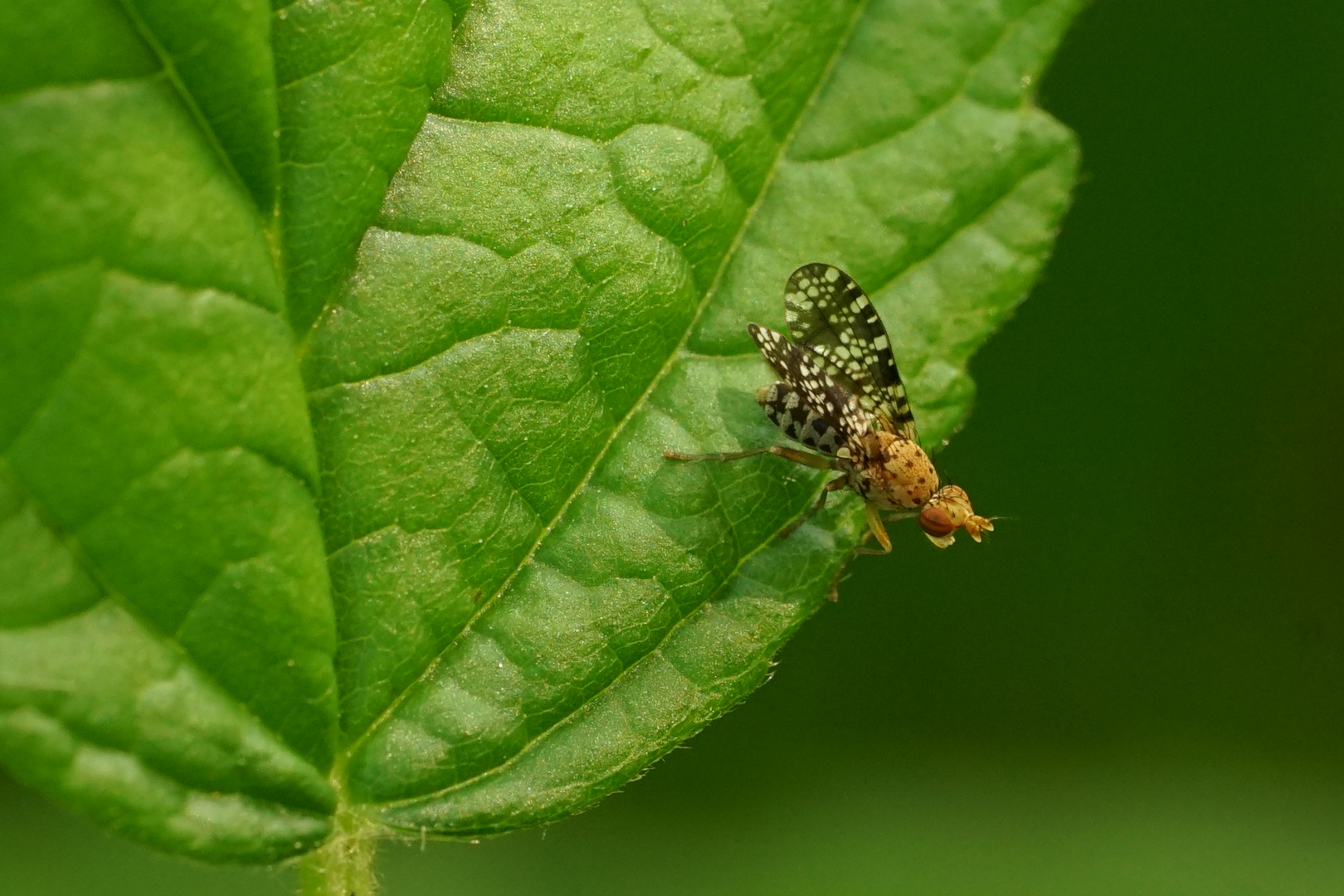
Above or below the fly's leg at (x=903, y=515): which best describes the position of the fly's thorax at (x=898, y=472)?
above

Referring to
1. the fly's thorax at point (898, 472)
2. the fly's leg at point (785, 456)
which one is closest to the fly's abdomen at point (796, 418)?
the fly's leg at point (785, 456)

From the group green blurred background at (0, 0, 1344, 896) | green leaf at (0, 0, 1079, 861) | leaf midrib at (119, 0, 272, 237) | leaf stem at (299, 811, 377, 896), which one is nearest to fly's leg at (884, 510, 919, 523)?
green leaf at (0, 0, 1079, 861)

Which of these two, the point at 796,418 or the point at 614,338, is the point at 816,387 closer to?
the point at 796,418

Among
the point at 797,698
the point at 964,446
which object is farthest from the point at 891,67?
the point at 797,698

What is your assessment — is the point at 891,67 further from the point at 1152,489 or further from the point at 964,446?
the point at 1152,489

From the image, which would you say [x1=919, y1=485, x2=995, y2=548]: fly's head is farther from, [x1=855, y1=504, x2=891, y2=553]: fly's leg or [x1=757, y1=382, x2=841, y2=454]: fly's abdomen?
[x1=757, y1=382, x2=841, y2=454]: fly's abdomen

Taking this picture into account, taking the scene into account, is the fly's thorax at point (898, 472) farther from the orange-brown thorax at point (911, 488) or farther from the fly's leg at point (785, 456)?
the fly's leg at point (785, 456)
